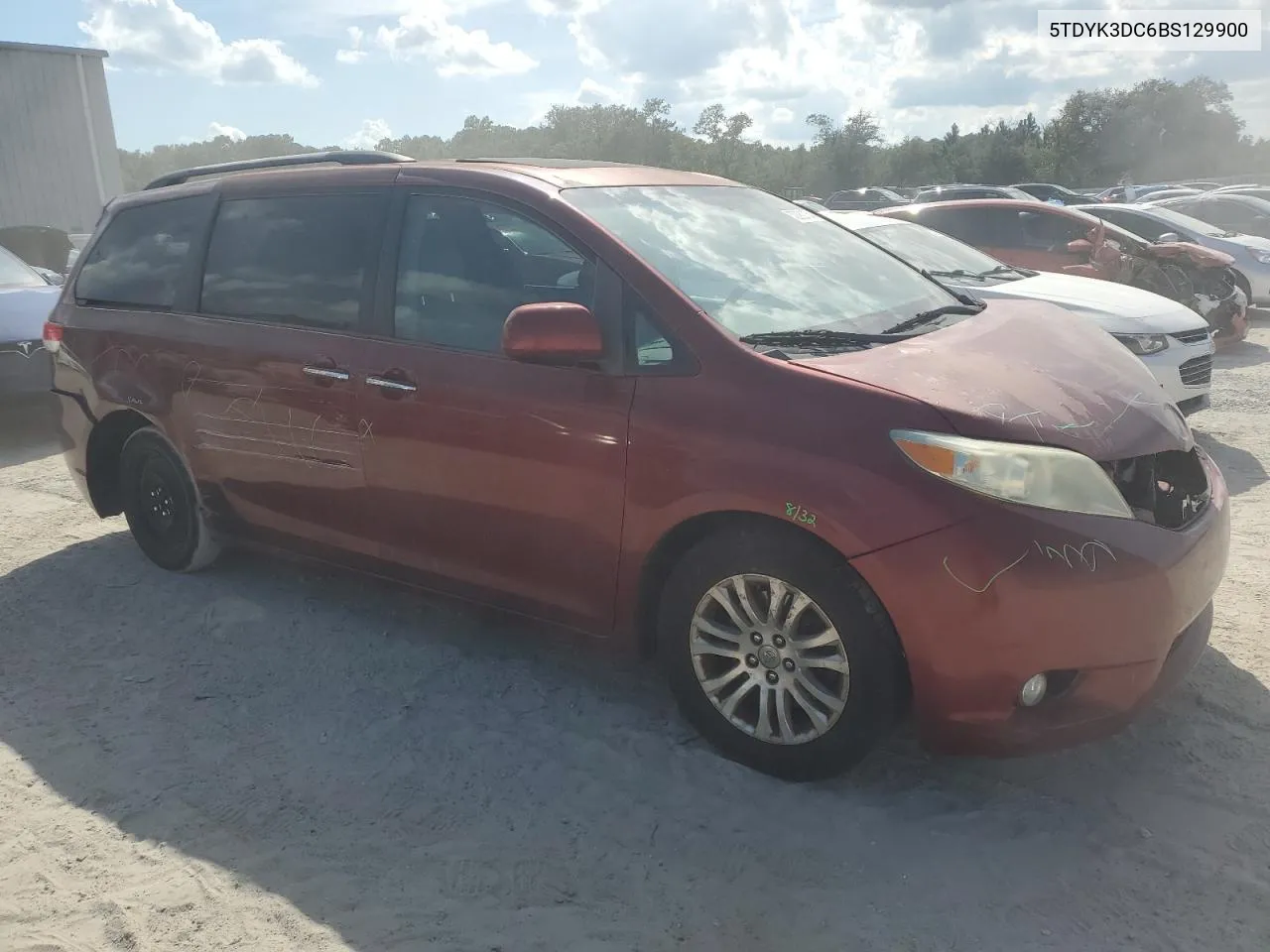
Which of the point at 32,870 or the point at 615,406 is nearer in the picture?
the point at 32,870

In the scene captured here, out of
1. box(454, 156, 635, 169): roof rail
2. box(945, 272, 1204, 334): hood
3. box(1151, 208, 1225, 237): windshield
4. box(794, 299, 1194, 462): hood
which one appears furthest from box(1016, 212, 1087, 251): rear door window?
box(454, 156, 635, 169): roof rail

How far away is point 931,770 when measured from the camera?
10.2 ft

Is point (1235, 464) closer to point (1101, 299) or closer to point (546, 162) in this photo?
point (1101, 299)

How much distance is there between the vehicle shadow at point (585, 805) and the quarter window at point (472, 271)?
1157mm

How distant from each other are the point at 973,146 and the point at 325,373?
219 ft

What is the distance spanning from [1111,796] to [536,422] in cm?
204

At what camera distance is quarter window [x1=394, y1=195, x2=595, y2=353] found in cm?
339

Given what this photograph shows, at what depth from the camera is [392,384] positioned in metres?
3.63

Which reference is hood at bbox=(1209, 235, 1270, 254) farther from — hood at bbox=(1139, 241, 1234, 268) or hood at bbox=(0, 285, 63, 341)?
hood at bbox=(0, 285, 63, 341)

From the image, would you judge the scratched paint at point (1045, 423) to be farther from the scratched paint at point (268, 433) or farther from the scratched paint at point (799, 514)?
the scratched paint at point (268, 433)

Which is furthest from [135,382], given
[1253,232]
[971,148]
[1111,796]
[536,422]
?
[971,148]

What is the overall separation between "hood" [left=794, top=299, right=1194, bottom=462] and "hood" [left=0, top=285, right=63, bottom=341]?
7.10 metres

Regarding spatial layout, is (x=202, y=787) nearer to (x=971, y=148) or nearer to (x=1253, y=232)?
(x=1253, y=232)

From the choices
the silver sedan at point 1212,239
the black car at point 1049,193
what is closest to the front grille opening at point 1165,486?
the silver sedan at point 1212,239
